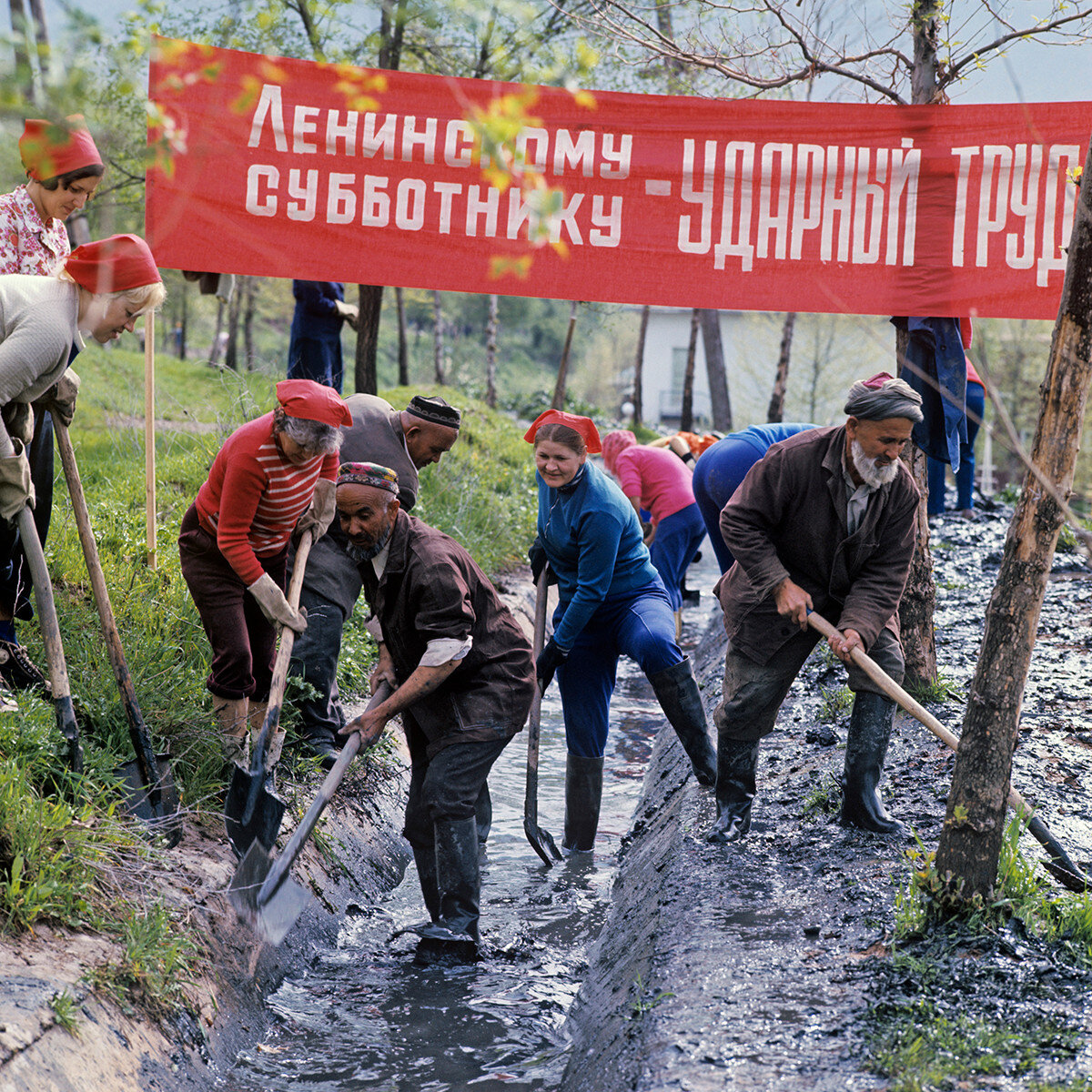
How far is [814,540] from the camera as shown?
4133mm

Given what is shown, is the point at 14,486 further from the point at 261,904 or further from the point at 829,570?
the point at 829,570

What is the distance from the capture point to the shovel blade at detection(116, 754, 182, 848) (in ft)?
13.0

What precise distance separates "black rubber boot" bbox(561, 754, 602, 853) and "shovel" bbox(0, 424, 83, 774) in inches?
93.8

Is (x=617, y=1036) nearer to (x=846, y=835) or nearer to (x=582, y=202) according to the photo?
(x=846, y=835)

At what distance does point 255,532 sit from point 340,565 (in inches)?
28.6

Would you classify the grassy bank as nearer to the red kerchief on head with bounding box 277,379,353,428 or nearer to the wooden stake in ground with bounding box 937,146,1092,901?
the red kerchief on head with bounding box 277,379,353,428

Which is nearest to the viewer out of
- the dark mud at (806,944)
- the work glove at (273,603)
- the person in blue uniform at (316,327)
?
the dark mud at (806,944)

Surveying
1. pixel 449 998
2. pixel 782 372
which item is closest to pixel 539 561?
pixel 449 998

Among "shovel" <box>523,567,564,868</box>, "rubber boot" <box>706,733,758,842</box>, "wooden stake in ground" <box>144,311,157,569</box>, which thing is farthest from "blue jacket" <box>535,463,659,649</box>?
Result: "wooden stake in ground" <box>144,311,157,569</box>

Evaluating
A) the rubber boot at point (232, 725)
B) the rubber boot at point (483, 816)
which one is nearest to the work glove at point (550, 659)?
the rubber boot at point (483, 816)

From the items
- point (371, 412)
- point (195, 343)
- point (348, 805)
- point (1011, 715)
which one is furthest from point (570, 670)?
point (195, 343)

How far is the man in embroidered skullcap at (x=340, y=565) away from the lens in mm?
5051

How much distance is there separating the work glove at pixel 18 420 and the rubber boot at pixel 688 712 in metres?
2.87

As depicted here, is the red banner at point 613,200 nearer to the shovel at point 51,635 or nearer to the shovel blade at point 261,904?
the shovel at point 51,635
